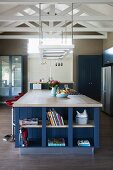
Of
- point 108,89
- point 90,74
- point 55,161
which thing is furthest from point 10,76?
point 55,161

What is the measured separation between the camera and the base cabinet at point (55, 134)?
13.2ft

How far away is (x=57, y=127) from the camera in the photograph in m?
4.09

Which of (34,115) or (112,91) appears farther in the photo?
(112,91)

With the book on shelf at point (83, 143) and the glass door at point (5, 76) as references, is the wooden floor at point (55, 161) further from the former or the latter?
the glass door at point (5, 76)

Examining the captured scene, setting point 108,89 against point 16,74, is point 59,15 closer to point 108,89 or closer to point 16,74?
point 108,89

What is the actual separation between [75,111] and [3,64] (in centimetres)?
732

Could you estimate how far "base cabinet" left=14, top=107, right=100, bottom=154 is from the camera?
4031mm

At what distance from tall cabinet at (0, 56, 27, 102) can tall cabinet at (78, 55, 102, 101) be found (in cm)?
266

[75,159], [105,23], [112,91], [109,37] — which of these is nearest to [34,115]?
[75,159]

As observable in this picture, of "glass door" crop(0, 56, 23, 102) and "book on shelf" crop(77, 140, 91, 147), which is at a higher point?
"glass door" crop(0, 56, 23, 102)

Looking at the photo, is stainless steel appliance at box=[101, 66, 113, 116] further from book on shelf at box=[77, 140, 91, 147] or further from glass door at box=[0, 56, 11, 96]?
glass door at box=[0, 56, 11, 96]

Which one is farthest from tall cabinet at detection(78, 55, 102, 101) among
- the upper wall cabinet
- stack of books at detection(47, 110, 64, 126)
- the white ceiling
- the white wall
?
stack of books at detection(47, 110, 64, 126)

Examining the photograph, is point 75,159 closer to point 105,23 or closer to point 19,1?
point 19,1

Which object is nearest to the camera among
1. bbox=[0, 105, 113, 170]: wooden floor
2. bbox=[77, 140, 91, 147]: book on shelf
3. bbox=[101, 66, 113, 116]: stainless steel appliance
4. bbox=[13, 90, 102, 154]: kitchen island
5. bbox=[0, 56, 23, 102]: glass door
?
bbox=[0, 105, 113, 170]: wooden floor
